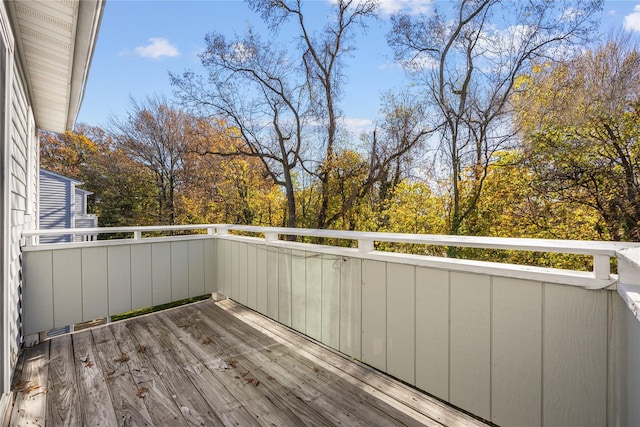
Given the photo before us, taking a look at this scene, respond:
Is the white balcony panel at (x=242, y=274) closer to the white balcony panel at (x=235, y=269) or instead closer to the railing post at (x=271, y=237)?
the white balcony panel at (x=235, y=269)

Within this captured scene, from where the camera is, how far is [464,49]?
7.06 m

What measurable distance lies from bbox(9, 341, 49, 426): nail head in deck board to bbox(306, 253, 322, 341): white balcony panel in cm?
159

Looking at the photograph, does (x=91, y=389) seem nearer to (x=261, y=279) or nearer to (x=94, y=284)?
(x=94, y=284)

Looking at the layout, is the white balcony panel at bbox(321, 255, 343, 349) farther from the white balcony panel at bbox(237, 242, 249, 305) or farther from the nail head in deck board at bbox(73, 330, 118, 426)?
the nail head in deck board at bbox(73, 330, 118, 426)

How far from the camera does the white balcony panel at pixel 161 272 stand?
3.17 meters

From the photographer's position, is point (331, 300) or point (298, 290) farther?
point (298, 290)

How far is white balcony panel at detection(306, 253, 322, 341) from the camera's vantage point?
231 cm

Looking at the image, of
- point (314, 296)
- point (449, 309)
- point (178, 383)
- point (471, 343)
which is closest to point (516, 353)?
point (471, 343)

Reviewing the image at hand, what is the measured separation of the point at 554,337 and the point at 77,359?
9.66 feet

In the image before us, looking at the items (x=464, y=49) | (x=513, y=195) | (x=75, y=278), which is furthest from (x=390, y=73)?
(x=75, y=278)

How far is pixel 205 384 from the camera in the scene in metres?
1.89

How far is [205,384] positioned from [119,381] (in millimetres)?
561

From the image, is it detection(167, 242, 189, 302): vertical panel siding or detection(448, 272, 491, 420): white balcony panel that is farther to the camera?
detection(167, 242, 189, 302): vertical panel siding

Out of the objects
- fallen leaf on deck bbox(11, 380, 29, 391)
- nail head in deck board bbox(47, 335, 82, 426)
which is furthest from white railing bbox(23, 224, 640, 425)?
fallen leaf on deck bbox(11, 380, 29, 391)
